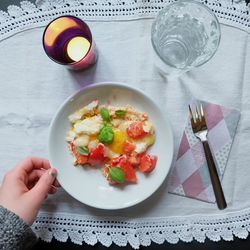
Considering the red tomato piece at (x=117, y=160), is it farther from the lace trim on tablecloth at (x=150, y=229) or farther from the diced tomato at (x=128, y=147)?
the lace trim on tablecloth at (x=150, y=229)

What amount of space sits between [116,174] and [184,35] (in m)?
0.32

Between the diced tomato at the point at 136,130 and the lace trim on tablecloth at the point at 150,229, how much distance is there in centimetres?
17

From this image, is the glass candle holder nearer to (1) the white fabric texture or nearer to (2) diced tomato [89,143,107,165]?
(1) the white fabric texture

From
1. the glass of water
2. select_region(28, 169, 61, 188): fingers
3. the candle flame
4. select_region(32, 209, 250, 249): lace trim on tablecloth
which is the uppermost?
the candle flame

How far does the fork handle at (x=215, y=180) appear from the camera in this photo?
3.04 feet

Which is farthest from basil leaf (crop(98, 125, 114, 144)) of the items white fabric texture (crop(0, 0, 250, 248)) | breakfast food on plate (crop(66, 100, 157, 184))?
white fabric texture (crop(0, 0, 250, 248))

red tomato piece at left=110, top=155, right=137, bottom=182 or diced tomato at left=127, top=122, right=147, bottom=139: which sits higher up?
diced tomato at left=127, top=122, right=147, bottom=139

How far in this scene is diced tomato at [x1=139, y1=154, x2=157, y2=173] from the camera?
921mm

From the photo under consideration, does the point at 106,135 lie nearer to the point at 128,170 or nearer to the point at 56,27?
the point at 128,170

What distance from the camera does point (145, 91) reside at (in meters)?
0.95

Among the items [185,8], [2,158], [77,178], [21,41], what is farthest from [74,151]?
[185,8]

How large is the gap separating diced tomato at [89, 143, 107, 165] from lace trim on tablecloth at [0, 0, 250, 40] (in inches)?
10.7

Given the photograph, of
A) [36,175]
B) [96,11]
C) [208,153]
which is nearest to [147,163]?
[208,153]

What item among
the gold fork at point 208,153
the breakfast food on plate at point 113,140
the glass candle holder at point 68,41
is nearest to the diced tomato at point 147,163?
the breakfast food on plate at point 113,140
